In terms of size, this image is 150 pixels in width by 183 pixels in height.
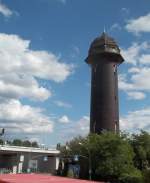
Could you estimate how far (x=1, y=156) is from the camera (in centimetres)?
10962

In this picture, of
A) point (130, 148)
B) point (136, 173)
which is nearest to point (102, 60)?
point (130, 148)

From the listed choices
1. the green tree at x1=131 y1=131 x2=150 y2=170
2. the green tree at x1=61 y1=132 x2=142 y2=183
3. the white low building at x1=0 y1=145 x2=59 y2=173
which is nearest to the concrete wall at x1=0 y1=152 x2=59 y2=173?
the white low building at x1=0 y1=145 x2=59 y2=173

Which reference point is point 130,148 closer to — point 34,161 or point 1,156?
point 34,161

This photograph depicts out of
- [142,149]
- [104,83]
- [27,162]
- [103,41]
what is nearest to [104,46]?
[103,41]

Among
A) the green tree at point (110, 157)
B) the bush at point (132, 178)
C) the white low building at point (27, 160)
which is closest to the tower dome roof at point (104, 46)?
the green tree at point (110, 157)

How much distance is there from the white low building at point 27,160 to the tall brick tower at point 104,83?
21021 millimetres

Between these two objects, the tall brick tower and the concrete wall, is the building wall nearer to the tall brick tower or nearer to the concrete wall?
the concrete wall

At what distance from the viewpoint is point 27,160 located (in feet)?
333

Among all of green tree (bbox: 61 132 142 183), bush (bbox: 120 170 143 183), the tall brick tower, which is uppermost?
the tall brick tower

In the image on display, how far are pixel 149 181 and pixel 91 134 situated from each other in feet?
111

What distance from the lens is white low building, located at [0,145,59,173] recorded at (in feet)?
320

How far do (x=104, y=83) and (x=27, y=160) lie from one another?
33670mm

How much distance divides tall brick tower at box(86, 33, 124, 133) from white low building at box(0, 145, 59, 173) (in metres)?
21.0

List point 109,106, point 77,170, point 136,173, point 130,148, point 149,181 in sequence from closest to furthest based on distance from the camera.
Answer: point 149,181 < point 136,173 < point 130,148 < point 77,170 < point 109,106
